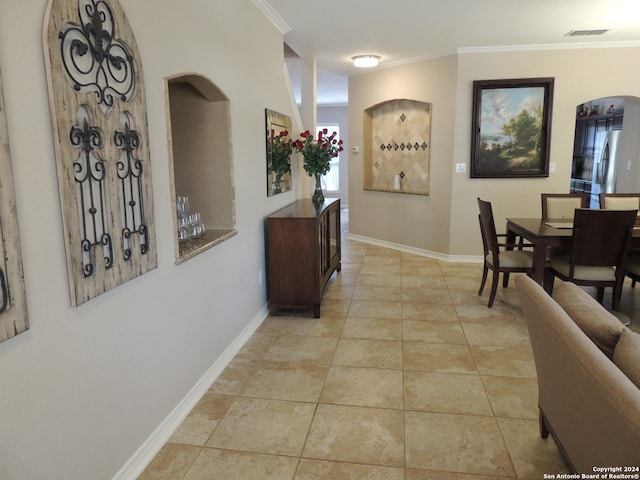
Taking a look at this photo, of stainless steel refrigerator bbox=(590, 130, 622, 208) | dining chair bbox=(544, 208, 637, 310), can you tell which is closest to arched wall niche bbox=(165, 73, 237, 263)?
dining chair bbox=(544, 208, 637, 310)

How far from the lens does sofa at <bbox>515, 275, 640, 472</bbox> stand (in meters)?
1.23

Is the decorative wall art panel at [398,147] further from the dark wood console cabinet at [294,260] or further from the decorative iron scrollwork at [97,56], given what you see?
the decorative iron scrollwork at [97,56]

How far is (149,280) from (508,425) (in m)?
1.91

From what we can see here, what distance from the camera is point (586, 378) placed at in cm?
142

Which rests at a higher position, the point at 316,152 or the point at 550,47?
the point at 550,47

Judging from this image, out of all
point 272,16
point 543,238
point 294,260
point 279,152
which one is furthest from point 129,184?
point 543,238

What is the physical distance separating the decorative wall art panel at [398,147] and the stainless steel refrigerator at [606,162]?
8.48 feet

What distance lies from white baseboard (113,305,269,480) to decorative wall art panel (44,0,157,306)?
2.61ft

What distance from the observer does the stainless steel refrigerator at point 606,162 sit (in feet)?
21.6

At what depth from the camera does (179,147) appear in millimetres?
3172

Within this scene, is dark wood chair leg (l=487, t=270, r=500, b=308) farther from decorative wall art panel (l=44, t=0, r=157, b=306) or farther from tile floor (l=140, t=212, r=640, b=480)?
decorative wall art panel (l=44, t=0, r=157, b=306)

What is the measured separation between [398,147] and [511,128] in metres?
1.58

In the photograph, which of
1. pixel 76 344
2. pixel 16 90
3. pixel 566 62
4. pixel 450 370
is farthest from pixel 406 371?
pixel 566 62

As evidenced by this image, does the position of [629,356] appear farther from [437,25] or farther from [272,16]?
[437,25]
